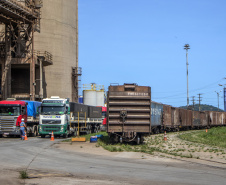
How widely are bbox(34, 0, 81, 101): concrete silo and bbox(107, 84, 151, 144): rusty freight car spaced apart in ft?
138

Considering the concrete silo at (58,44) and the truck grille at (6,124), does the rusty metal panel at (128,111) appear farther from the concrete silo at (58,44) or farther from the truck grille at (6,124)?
the concrete silo at (58,44)

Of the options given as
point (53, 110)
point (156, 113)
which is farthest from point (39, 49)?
point (53, 110)

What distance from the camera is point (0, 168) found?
14867 millimetres

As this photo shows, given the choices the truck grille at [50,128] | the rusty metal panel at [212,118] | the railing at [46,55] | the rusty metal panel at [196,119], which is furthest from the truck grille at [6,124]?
the rusty metal panel at [212,118]

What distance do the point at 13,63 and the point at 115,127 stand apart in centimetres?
3612

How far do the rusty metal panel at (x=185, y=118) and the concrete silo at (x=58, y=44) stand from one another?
73.6ft

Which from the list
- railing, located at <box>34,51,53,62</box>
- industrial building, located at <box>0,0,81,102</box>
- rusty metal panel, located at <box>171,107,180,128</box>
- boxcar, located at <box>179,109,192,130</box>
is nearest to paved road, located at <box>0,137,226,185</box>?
rusty metal panel, located at <box>171,107,180,128</box>

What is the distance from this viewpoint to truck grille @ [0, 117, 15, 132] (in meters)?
35.4

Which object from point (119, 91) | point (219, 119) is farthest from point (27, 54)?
point (219, 119)

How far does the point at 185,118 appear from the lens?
59094 millimetres

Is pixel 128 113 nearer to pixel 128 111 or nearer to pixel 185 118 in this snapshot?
pixel 128 111

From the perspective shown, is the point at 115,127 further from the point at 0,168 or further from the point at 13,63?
the point at 13,63

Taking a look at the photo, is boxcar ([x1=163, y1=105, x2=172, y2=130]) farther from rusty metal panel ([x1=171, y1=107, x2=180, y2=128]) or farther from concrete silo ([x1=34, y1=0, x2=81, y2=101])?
concrete silo ([x1=34, y1=0, x2=81, y2=101])

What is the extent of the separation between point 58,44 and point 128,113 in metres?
44.5
